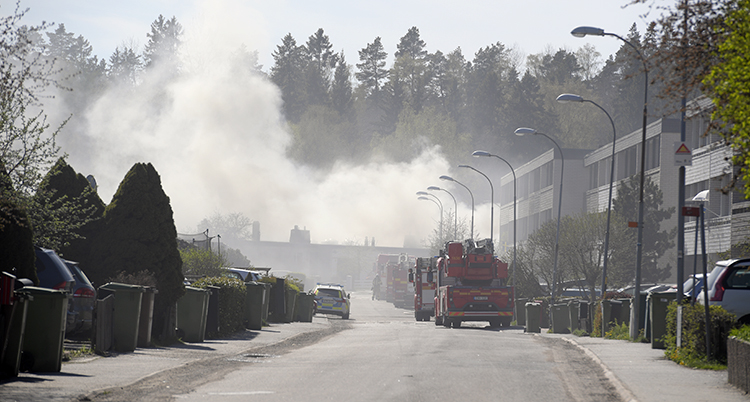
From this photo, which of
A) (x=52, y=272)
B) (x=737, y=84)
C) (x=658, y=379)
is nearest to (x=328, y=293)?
(x=52, y=272)

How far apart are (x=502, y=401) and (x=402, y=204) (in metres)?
97.8

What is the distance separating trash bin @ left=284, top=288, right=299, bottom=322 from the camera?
101ft

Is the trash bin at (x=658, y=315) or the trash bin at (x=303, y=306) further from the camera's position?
the trash bin at (x=303, y=306)

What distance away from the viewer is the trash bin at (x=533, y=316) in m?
28.9

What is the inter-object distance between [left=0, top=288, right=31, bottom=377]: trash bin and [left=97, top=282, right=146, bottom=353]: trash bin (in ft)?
14.1

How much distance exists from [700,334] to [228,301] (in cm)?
1113

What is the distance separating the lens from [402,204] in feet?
352

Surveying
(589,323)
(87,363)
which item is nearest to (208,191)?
(589,323)

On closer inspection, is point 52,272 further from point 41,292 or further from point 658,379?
point 658,379

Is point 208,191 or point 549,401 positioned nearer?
point 549,401

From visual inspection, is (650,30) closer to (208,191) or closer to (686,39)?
(686,39)

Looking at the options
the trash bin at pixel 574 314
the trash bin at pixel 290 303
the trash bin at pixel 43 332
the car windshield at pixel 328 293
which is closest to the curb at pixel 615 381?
the trash bin at pixel 43 332

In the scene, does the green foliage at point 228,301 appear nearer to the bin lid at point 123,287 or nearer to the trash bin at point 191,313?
the trash bin at point 191,313

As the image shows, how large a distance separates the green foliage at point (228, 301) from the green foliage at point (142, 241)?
211cm
